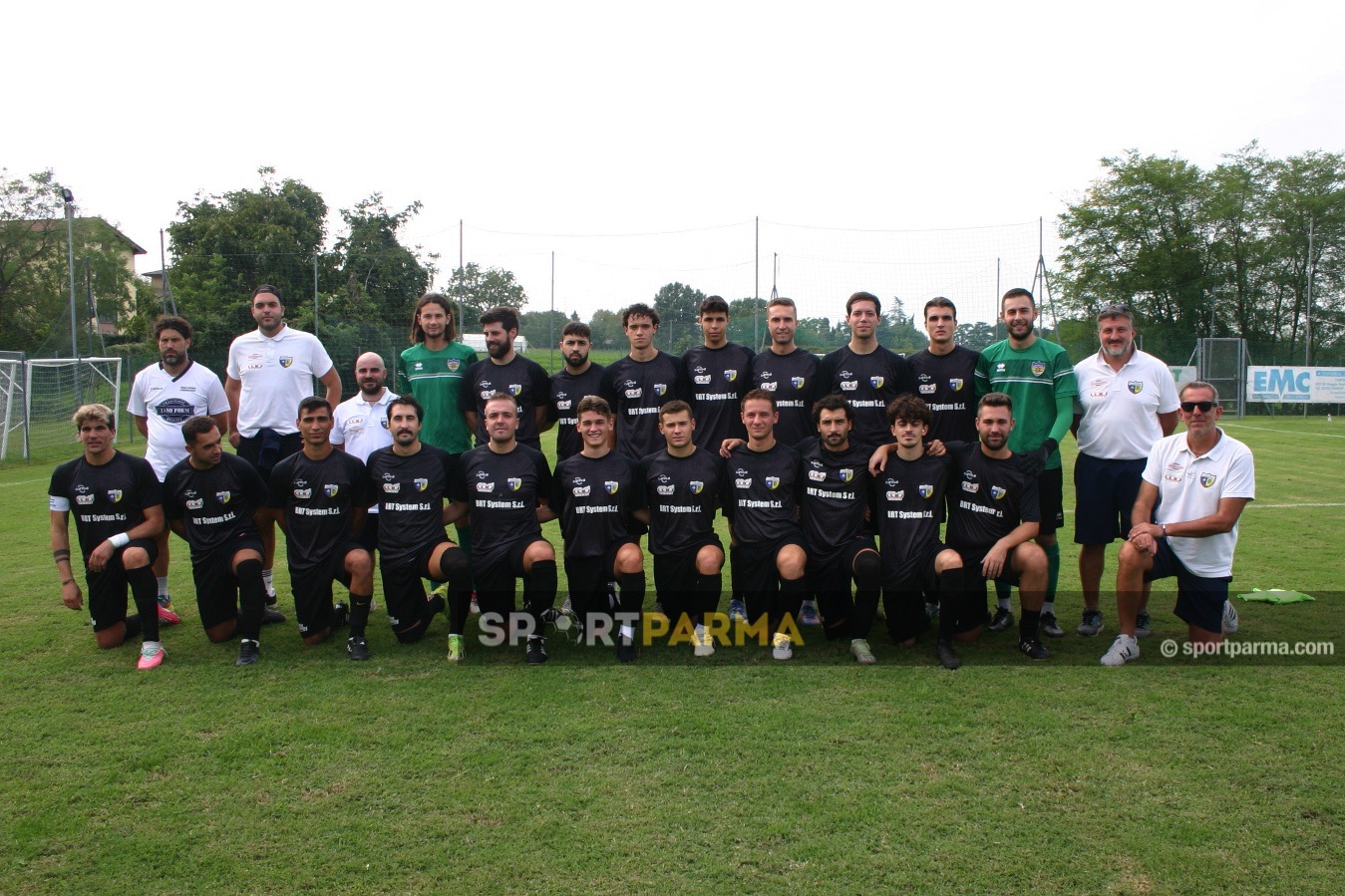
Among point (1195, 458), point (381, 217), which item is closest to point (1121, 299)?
point (381, 217)

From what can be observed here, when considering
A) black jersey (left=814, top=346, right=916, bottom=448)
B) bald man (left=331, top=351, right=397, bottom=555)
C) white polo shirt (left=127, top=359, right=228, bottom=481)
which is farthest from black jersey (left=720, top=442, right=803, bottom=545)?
white polo shirt (left=127, top=359, right=228, bottom=481)

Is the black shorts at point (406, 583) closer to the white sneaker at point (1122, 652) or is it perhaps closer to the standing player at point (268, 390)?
the standing player at point (268, 390)

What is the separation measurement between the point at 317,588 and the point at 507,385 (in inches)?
66.6

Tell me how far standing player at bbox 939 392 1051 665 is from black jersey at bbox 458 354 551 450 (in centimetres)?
265

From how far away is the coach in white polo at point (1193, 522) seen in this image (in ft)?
14.5

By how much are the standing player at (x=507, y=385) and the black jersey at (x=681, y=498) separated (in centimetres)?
106

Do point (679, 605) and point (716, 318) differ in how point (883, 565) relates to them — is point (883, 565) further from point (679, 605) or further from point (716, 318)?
point (716, 318)

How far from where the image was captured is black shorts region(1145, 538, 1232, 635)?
4492 millimetres

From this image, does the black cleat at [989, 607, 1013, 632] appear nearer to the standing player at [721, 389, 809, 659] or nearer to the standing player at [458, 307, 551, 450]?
the standing player at [721, 389, 809, 659]

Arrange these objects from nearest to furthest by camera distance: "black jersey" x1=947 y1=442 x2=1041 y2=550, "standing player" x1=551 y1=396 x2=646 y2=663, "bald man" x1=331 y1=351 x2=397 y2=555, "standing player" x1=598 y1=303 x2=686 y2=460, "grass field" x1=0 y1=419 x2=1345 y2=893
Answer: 1. "grass field" x1=0 y1=419 x2=1345 y2=893
2. "black jersey" x1=947 y1=442 x2=1041 y2=550
3. "standing player" x1=551 y1=396 x2=646 y2=663
4. "standing player" x1=598 y1=303 x2=686 y2=460
5. "bald man" x1=331 y1=351 x2=397 y2=555

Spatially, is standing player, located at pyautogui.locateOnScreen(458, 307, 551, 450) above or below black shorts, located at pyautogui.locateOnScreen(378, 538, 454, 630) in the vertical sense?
above

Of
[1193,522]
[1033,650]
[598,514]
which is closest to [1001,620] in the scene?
[1033,650]

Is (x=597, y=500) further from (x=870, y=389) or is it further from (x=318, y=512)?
(x=870, y=389)

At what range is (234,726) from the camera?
3.75 m
